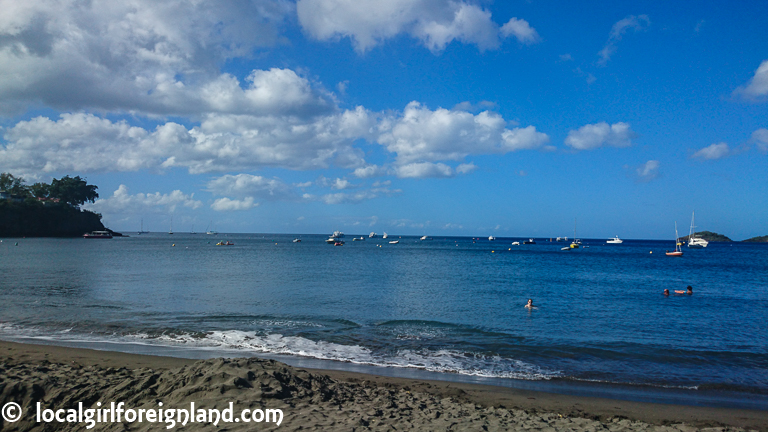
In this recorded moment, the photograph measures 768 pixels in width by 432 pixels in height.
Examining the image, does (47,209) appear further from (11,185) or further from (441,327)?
(441,327)

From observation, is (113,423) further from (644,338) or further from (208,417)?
(644,338)

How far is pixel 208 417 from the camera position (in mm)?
7375

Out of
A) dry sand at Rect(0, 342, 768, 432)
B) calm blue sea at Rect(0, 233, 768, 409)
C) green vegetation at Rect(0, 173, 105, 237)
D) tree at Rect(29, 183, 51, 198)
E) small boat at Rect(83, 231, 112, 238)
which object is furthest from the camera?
tree at Rect(29, 183, 51, 198)

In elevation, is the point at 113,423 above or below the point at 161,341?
above

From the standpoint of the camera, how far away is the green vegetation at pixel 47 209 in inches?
5448

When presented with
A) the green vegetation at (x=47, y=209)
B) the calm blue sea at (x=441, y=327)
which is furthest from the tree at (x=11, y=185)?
the calm blue sea at (x=441, y=327)

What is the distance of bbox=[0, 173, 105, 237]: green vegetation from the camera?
454 feet

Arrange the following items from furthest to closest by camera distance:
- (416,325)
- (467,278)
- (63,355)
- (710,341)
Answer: (467,278) → (416,325) → (710,341) → (63,355)

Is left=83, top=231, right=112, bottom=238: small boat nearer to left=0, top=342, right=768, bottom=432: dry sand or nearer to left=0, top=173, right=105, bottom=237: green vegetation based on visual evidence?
left=0, top=173, right=105, bottom=237: green vegetation

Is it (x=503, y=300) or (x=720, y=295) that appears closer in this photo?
(x=503, y=300)

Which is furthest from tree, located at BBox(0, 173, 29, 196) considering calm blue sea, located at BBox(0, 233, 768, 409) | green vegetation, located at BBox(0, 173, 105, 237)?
calm blue sea, located at BBox(0, 233, 768, 409)

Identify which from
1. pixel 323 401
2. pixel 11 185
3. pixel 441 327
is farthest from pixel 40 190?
pixel 323 401

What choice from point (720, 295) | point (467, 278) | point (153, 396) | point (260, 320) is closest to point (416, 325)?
point (260, 320)

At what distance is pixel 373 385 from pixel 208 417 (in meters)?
4.87
